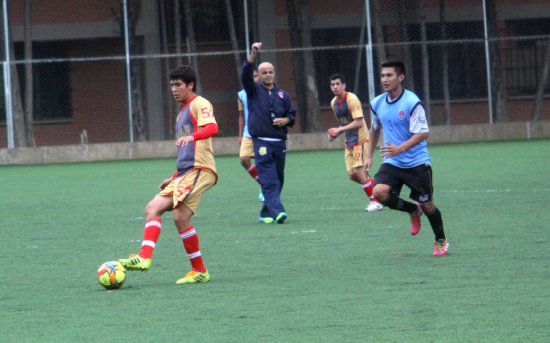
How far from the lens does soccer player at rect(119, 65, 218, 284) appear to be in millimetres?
7809

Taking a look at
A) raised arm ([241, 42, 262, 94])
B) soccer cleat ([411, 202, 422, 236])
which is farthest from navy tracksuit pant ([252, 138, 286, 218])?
soccer cleat ([411, 202, 422, 236])

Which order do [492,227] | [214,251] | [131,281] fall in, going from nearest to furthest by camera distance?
[131,281], [214,251], [492,227]

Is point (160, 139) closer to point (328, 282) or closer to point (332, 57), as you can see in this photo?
point (332, 57)

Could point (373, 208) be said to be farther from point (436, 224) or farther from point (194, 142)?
point (194, 142)

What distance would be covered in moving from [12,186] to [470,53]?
17569 millimetres

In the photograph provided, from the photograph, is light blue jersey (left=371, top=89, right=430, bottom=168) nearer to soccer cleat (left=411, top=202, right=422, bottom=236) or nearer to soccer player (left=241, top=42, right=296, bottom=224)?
soccer cleat (left=411, top=202, right=422, bottom=236)

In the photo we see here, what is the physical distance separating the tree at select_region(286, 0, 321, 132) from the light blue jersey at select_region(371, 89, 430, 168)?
19.8 meters

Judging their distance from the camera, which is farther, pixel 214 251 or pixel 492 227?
pixel 492 227

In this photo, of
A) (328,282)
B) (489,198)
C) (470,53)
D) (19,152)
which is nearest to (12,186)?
(19,152)

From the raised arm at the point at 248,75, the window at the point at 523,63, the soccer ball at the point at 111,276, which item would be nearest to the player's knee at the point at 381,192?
the soccer ball at the point at 111,276

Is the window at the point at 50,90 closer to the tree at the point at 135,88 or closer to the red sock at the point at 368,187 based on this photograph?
the tree at the point at 135,88

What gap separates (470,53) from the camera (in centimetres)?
3250

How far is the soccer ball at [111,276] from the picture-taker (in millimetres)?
7477

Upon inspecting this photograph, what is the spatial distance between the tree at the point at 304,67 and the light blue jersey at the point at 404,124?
19.8m
